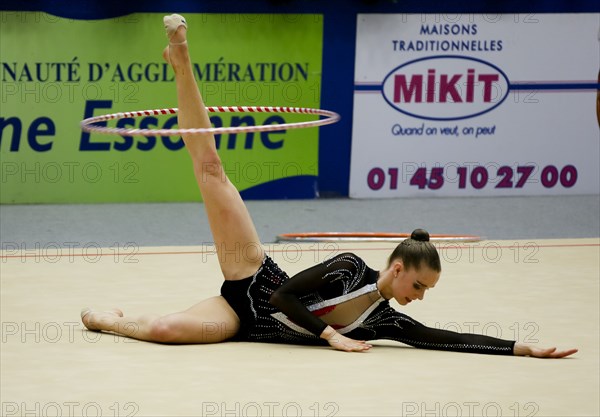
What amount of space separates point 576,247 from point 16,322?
303cm

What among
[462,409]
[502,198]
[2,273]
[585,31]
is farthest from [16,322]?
[585,31]

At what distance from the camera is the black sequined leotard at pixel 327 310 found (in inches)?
138

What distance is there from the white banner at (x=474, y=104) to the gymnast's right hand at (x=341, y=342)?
373cm

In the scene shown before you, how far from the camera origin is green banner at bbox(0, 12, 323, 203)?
265 inches

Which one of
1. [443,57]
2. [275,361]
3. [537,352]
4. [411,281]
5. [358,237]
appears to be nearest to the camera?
[411,281]

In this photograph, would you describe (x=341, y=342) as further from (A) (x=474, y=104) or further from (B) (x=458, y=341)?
(A) (x=474, y=104)

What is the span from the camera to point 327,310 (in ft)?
11.8

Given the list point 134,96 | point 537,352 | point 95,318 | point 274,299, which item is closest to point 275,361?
point 274,299

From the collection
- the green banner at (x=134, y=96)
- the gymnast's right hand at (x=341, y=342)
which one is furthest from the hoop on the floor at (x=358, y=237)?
the gymnast's right hand at (x=341, y=342)

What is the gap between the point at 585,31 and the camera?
24.3 ft

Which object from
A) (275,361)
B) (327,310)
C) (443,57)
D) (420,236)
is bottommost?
(275,361)

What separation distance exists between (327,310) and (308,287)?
15 centimetres

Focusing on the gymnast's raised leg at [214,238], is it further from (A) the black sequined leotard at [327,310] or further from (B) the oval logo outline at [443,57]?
(B) the oval logo outline at [443,57]

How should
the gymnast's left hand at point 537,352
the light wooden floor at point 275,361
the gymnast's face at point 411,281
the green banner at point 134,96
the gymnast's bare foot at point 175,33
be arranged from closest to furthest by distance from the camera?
the light wooden floor at point 275,361 < the gymnast's face at point 411,281 < the gymnast's left hand at point 537,352 < the gymnast's bare foot at point 175,33 < the green banner at point 134,96
